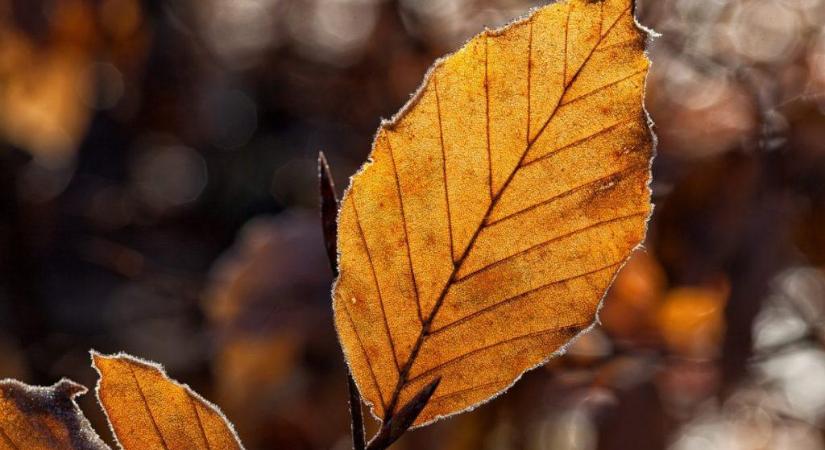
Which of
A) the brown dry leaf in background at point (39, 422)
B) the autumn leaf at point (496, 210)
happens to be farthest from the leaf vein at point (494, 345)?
the brown dry leaf in background at point (39, 422)

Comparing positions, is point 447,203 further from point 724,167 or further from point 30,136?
point 30,136

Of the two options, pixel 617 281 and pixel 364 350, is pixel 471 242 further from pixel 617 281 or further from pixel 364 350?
pixel 617 281

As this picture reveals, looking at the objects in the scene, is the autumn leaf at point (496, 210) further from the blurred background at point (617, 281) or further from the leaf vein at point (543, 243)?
the blurred background at point (617, 281)

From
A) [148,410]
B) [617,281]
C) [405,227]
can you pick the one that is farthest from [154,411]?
[617,281]

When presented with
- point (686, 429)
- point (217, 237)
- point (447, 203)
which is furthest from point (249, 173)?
point (447, 203)

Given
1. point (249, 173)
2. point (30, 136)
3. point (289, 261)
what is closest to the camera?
point (289, 261)
